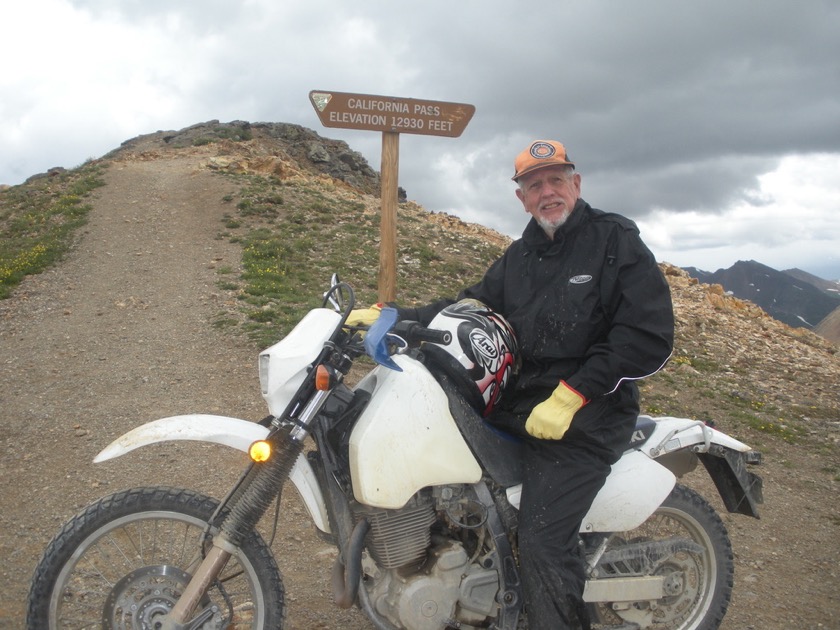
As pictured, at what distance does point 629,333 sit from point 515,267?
0.75 meters

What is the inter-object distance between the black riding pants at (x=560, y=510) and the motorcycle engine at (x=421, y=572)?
7.2 inches

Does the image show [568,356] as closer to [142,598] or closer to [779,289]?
[142,598]

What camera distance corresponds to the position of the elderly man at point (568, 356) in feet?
8.79

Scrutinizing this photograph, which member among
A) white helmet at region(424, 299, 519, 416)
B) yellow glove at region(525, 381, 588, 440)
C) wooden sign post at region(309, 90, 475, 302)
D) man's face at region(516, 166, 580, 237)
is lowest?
yellow glove at region(525, 381, 588, 440)

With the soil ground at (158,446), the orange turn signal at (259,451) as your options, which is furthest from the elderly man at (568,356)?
the soil ground at (158,446)

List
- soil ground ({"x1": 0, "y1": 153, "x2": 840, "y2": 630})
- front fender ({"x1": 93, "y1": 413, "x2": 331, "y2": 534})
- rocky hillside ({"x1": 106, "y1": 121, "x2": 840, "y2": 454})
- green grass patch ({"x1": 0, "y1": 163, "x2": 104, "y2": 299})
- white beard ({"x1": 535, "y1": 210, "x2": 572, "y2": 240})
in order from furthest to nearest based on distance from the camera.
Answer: green grass patch ({"x1": 0, "y1": 163, "x2": 104, "y2": 299})
rocky hillside ({"x1": 106, "y1": 121, "x2": 840, "y2": 454})
soil ground ({"x1": 0, "y1": 153, "x2": 840, "y2": 630})
white beard ({"x1": 535, "y1": 210, "x2": 572, "y2": 240})
front fender ({"x1": 93, "y1": 413, "x2": 331, "y2": 534})

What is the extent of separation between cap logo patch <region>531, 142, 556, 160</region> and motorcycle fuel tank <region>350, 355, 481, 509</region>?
1.14m

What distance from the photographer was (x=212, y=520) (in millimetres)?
2488

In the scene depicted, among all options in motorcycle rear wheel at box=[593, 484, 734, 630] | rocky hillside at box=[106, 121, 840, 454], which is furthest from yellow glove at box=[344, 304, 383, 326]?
rocky hillside at box=[106, 121, 840, 454]

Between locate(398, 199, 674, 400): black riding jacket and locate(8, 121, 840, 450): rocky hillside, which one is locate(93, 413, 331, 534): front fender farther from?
locate(8, 121, 840, 450): rocky hillside

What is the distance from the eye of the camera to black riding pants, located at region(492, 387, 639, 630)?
2.67m

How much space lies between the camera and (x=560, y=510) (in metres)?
2.68

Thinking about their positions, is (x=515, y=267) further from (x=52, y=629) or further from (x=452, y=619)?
(x=52, y=629)

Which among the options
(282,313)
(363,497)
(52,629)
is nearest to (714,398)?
(282,313)
